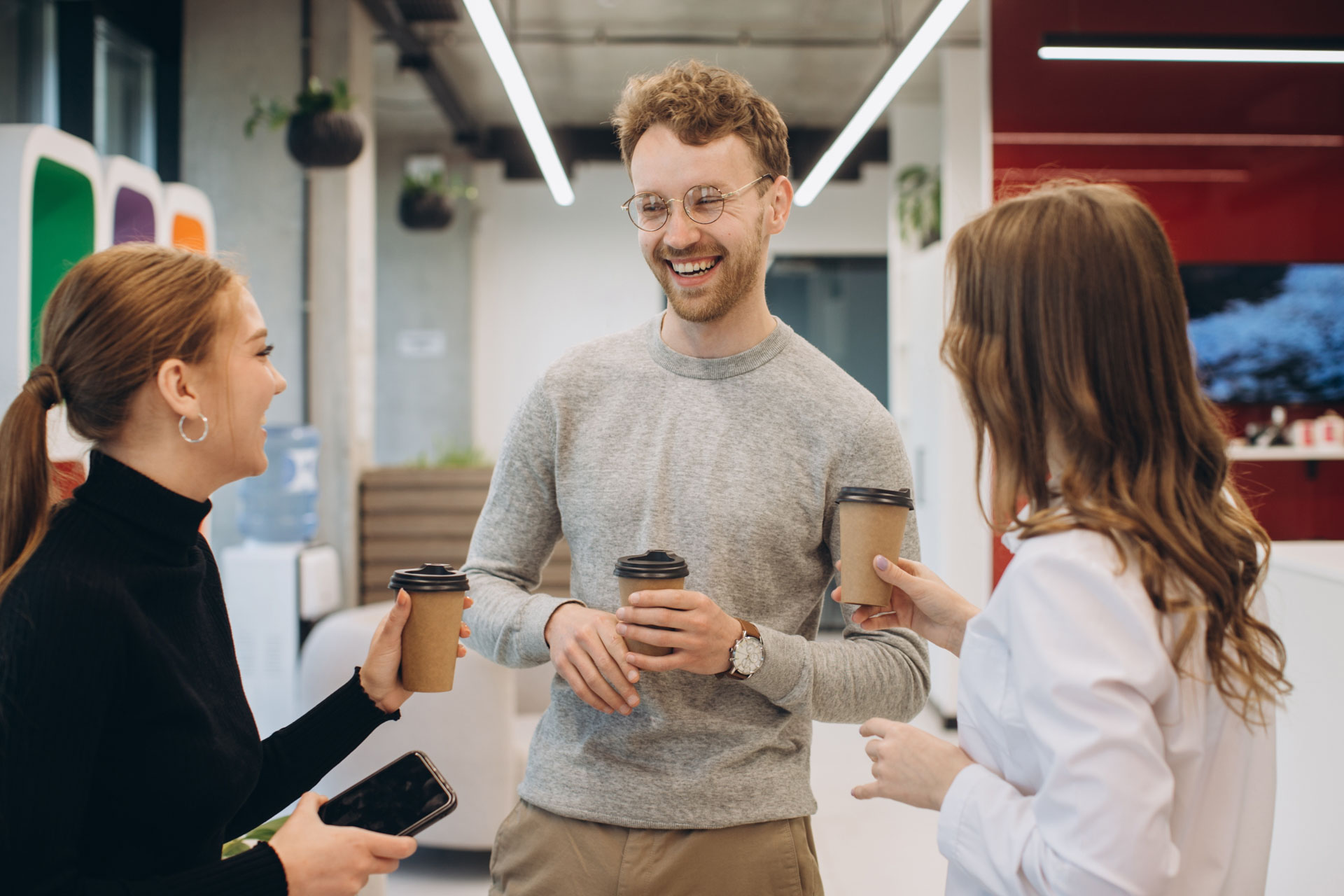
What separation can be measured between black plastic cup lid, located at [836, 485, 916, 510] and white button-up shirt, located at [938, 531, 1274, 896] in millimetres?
234

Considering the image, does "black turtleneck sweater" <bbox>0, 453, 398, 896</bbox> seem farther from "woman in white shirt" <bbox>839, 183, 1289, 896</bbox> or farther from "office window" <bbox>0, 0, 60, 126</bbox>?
"office window" <bbox>0, 0, 60, 126</bbox>

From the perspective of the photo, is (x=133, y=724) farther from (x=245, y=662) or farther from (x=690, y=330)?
(x=245, y=662)

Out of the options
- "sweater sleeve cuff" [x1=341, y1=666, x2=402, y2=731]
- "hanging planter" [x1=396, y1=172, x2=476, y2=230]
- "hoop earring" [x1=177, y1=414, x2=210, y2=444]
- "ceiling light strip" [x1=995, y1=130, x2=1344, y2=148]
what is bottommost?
"sweater sleeve cuff" [x1=341, y1=666, x2=402, y2=731]

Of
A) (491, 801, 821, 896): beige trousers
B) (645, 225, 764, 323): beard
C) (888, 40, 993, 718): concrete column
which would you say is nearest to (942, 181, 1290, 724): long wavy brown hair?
(645, 225, 764, 323): beard

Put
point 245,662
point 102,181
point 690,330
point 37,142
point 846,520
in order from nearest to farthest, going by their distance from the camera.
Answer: point 846,520 < point 690,330 < point 37,142 < point 102,181 < point 245,662

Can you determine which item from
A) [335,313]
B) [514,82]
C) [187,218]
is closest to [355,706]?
[514,82]

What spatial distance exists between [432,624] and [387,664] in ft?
0.41

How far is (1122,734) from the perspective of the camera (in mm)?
775

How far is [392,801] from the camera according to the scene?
3.97ft

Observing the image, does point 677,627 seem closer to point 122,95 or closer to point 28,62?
point 28,62

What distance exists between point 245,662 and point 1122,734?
457cm

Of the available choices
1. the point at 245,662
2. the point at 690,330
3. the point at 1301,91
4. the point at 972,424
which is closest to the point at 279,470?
the point at 245,662

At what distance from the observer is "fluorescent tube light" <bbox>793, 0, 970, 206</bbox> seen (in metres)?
2.75

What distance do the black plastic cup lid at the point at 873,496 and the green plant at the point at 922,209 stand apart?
177 inches
